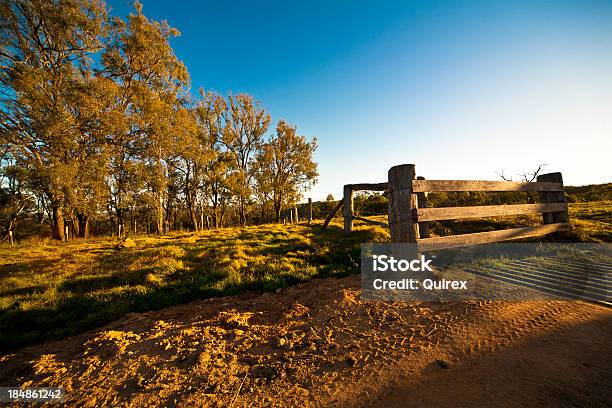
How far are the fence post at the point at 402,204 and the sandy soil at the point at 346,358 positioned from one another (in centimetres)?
155

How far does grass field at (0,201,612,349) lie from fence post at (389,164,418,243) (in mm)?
1291

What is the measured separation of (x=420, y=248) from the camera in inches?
184

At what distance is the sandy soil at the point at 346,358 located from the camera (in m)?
1.94

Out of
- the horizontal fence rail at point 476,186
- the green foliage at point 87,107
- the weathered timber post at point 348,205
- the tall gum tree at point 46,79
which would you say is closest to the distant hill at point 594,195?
the horizontal fence rail at point 476,186

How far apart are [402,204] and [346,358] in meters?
3.16

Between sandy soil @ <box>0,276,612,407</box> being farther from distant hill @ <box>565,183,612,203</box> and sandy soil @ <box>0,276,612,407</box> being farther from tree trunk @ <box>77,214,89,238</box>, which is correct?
distant hill @ <box>565,183,612,203</box>

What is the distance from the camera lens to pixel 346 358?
2426mm

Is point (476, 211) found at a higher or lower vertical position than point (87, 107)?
lower

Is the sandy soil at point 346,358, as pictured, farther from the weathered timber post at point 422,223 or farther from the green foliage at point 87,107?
the green foliage at point 87,107

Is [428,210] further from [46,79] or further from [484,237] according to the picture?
[46,79]

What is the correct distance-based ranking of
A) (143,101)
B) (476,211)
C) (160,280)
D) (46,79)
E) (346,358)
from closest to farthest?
(346,358)
(160,280)
(476,211)
(46,79)
(143,101)

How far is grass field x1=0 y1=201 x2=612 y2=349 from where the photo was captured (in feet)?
13.1

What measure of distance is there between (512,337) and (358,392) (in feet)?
5.80

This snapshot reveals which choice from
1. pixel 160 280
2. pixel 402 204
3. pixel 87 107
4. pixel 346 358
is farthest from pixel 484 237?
pixel 87 107
